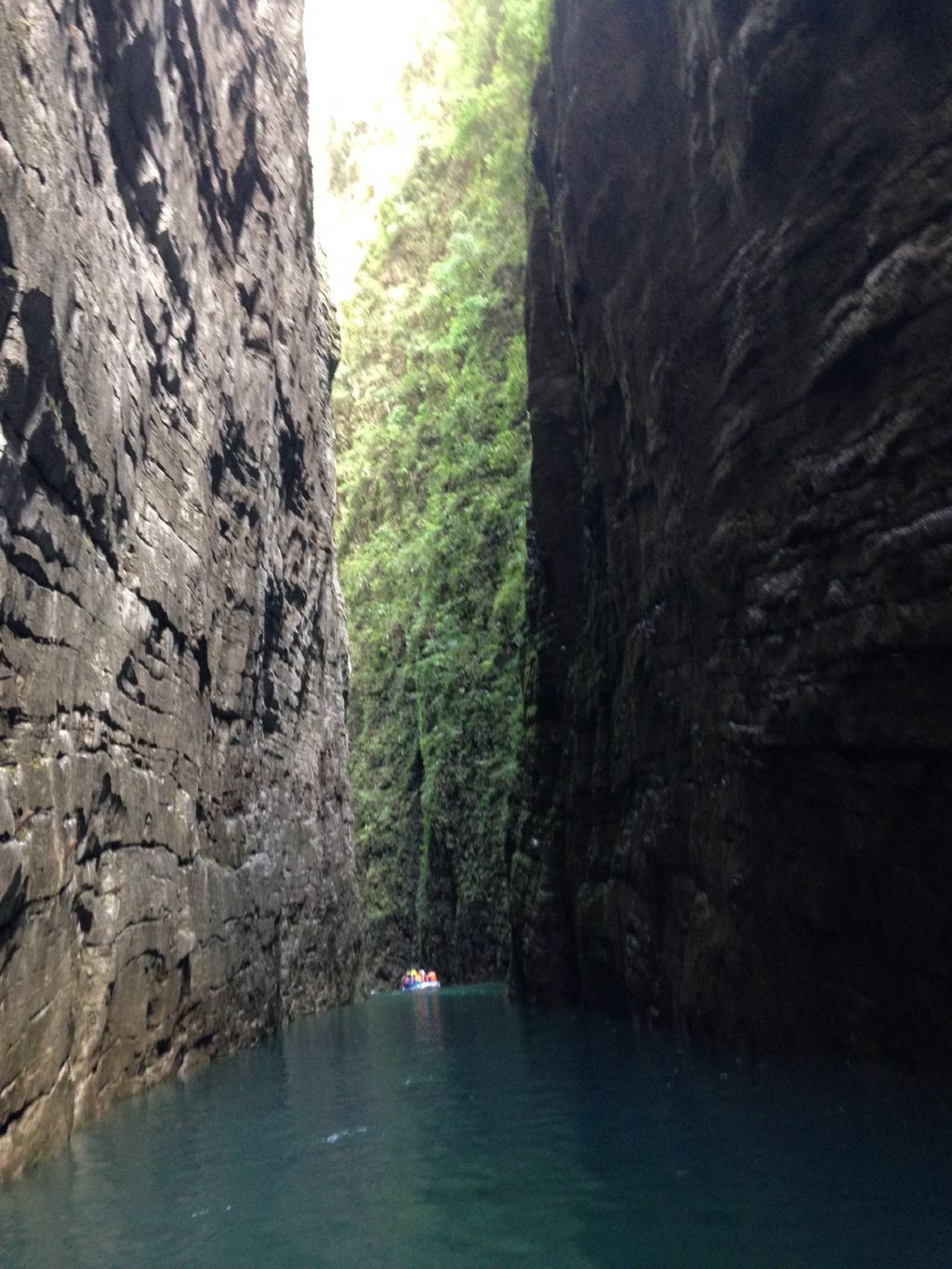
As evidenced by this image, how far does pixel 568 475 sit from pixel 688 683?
6.32 m

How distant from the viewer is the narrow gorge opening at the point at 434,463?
79.3ft

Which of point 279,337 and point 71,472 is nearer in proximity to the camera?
point 71,472

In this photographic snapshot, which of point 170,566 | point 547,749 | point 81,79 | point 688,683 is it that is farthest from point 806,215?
point 547,749

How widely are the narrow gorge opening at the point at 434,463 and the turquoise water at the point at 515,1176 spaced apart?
9526mm

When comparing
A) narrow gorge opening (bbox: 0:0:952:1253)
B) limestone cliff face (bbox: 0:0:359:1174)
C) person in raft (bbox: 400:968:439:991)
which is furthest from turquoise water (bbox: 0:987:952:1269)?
person in raft (bbox: 400:968:439:991)

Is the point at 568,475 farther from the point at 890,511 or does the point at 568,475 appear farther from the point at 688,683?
the point at 890,511

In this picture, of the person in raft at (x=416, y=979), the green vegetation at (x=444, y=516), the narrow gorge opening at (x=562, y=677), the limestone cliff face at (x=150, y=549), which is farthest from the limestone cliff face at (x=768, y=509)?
the person in raft at (x=416, y=979)

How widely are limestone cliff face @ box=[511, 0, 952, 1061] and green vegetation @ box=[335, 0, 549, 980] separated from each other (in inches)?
300

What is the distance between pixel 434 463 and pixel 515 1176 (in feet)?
88.0

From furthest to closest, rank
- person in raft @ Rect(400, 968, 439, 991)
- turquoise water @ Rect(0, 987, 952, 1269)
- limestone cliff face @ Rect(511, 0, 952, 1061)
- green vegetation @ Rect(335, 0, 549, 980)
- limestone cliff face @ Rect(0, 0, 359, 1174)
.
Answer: green vegetation @ Rect(335, 0, 549, 980) < person in raft @ Rect(400, 968, 439, 991) < limestone cliff face @ Rect(511, 0, 952, 1061) < limestone cliff face @ Rect(0, 0, 359, 1174) < turquoise water @ Rect(0, 987, 952, 1269)

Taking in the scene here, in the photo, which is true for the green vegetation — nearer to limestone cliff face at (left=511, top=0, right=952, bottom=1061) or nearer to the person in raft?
the person in raft

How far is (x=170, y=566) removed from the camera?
29.9 ft

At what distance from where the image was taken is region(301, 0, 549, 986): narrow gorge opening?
24.2 meters

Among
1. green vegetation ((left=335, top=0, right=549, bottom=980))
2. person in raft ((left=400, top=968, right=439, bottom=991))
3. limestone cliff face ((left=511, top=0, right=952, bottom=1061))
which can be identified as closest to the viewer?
limestone cliff face ((left=511, top=0, right=952, bottom=1061))
